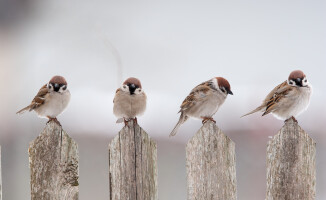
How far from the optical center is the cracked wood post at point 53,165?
2352 mm

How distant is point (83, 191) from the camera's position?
4.51m

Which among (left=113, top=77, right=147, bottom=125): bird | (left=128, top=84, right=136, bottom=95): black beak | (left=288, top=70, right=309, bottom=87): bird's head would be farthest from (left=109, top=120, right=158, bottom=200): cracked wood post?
(left=288, top=70, right=309, bottom=87): bird's head

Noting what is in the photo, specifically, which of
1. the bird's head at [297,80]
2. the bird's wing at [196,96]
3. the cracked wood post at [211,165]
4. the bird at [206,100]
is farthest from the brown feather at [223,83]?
the cracked wood post at [211,165]

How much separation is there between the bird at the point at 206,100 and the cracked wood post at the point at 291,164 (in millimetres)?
717

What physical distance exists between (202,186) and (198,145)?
191 millimetres

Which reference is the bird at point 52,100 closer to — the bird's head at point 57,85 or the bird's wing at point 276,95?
the bird's head at point 57,85

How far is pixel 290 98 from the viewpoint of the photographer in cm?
276

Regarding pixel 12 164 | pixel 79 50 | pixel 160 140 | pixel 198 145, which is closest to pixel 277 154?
pixel 198 145

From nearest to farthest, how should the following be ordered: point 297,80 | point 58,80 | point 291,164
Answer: point 291,164, point 297,80, point 58,80

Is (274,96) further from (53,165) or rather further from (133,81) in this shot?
→ (53,165)

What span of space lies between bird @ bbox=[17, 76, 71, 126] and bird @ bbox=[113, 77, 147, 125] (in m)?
0.32

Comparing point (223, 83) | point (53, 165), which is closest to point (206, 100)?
point (223, 83)

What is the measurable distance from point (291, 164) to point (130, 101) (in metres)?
1.06

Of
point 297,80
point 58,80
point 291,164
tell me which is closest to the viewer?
point 291,164
